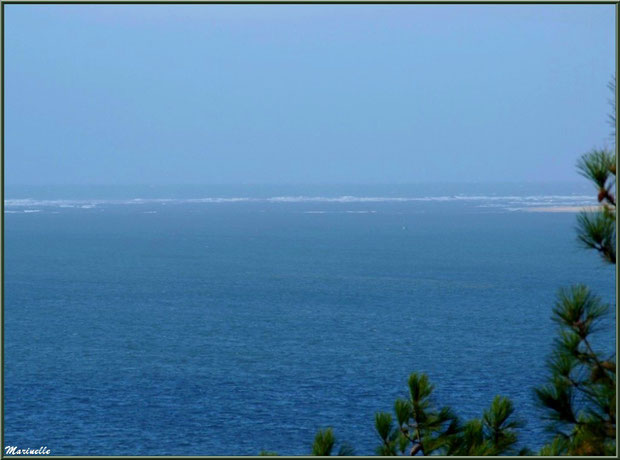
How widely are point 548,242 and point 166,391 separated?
4273 centimetres

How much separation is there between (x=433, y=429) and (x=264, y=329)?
27378mm

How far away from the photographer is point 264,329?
3247 cm

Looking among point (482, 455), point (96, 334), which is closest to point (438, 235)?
point (96, 334)

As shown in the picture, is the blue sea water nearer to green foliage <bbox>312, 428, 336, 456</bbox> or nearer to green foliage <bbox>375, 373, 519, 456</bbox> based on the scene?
green foliage <bbox>375, 373, 519, 456</bbox>

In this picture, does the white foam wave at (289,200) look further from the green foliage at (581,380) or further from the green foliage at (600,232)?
the green foliage at (600,232)

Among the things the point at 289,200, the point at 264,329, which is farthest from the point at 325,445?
the point at 289,200

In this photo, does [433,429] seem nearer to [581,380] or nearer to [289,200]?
[581,380]

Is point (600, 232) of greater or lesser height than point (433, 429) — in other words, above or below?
above

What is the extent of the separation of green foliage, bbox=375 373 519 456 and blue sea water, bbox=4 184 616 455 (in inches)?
26.9

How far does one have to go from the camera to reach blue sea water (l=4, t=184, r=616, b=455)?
19547 millimetres

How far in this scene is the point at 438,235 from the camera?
65.7 m

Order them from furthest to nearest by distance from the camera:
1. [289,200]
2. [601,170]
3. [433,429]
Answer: [289,200]
[433,429]
[601,170]

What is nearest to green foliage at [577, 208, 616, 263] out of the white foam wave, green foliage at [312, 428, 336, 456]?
green foliage at [312, 428, 336, 456]

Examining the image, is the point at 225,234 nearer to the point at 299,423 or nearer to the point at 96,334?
the point at 96,334
